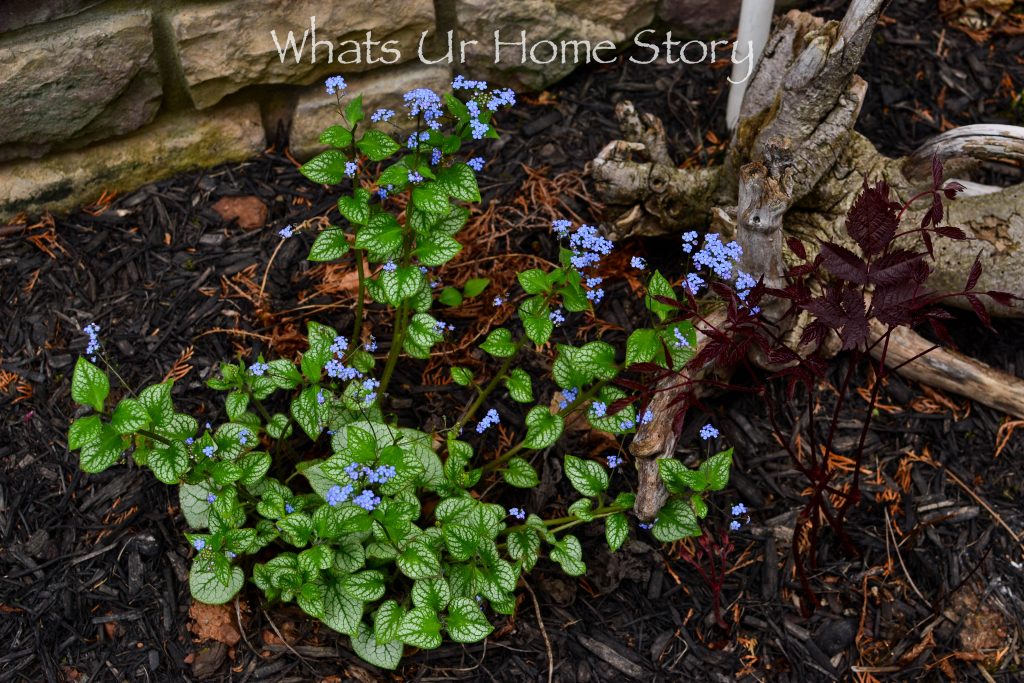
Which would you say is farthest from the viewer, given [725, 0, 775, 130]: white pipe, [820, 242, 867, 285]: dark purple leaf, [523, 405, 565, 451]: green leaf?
[725, 0, 775, 130]: white pipe

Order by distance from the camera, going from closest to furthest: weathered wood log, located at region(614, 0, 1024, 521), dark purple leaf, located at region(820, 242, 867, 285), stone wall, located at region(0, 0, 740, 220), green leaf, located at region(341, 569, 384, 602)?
1. dark purple leaf, located at region(820, 242, 867, 285)
2. green leaf, located at region(341, 569, 384, 602)
3. weathered wood log, located at region(614, 0, 1024, 521)
4. stone wall, located at region(0, 0, 740, 220)

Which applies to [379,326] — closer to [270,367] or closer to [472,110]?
[270,367]

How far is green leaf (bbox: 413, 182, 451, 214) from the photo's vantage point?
201 cm

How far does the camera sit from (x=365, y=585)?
2123mm

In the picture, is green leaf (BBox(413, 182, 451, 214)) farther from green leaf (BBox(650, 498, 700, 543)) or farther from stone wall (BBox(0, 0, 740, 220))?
stone wall (BBox(0, 0, 740, 220))

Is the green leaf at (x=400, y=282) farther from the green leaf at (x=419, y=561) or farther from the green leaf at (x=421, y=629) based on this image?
the green leaf at (x=421, y=629)

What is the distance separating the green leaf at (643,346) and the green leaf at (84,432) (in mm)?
1154

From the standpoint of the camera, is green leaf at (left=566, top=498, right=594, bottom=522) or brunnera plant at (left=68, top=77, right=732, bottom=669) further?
green leaf at (left=566, top=498, right=594, bottom=522)

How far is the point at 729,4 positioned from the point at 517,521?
1930mm

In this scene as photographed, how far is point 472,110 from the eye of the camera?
196 centimetres

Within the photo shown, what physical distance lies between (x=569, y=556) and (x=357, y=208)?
3.11 ft

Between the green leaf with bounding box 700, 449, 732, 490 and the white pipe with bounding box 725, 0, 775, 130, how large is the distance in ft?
4.01

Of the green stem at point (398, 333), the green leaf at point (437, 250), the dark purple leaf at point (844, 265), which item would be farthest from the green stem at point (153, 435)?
the dark purple leaf at point (844, 265)

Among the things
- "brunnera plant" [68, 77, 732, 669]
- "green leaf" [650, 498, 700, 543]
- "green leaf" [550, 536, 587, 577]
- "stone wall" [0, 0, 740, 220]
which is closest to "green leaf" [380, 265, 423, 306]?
"brunnera plant" [68, 77, 732, 669]
